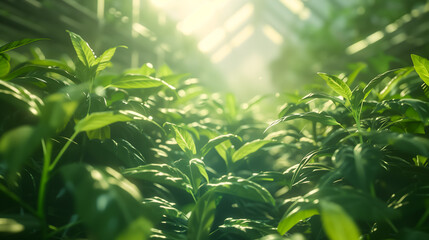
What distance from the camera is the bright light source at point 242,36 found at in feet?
37.8

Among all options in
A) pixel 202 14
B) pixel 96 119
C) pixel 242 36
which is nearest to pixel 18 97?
pixel 96 119

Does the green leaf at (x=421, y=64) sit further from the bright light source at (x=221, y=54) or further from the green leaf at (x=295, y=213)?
the bright light source at (x=221, y=54)

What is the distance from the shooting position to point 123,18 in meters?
1.82

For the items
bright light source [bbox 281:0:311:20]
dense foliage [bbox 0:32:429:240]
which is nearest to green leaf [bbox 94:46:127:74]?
dense foliage [bbox 0:32:429:240]

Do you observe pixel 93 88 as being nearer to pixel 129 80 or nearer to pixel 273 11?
pixel 129 80

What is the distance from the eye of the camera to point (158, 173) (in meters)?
0.55

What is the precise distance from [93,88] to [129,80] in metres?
0.16

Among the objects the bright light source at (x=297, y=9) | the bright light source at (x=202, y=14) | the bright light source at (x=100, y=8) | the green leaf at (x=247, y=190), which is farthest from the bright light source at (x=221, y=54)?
the green leaf at (x=247, y=190)

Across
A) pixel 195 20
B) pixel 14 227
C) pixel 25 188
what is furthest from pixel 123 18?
pixel 195 20

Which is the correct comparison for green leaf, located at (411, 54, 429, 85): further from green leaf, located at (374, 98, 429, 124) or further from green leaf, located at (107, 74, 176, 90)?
green leaf, located at (107, 74, 176, 90)

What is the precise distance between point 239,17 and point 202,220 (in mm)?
10737

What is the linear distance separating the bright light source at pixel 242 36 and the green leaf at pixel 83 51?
37.9 feet

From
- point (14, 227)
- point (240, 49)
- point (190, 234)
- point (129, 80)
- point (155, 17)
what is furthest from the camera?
point (240, 49)

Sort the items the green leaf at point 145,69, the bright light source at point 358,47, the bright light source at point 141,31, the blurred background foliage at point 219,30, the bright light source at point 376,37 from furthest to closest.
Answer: the bright light source at point 358,47, the bright light source at point 376,37, the bright light source at point 141,31, the blurred background foliage at point 219,30, the green leaf at point 145,69
